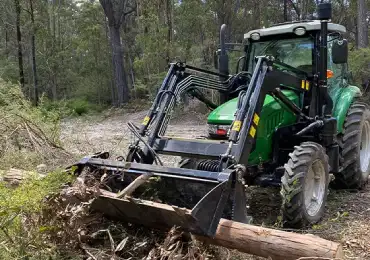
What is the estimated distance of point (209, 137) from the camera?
18.5ft

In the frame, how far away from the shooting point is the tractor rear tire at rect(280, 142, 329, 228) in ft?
15.4

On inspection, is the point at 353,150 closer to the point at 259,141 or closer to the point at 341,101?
the point at 341,101

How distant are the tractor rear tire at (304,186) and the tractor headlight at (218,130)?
2.85 feet

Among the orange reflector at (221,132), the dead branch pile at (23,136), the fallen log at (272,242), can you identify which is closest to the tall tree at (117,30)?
the dead branch pile at (23,136)

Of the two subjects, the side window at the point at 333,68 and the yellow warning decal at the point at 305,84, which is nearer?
the yellow warning decal at the point at 305,84

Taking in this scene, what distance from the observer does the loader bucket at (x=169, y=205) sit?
144 inches

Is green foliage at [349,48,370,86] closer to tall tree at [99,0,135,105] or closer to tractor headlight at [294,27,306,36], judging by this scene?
tractor headlight at [294,27,306,36]

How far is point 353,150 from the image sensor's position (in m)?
6.18

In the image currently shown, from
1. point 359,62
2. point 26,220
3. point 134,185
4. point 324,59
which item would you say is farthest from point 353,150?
point 359,62

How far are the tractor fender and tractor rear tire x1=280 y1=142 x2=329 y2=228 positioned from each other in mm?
1226

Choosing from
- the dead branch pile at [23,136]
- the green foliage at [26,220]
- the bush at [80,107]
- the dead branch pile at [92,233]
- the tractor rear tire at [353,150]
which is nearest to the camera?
the green foliage at [26,220]

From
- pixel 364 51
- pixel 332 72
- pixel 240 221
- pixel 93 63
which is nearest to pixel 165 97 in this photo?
pixel 240 221

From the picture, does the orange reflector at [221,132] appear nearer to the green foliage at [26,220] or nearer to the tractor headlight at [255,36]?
the tractor headlight at [255,36]

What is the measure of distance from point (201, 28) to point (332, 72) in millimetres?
17864
